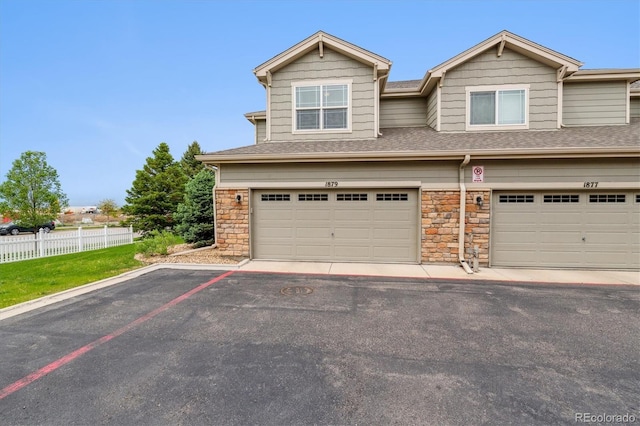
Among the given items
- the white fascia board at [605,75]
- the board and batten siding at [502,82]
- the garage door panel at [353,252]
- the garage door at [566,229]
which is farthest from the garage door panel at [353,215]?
the white fascia board at [605,75]

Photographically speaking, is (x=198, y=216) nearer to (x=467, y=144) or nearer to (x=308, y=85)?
(x=308, y=85)

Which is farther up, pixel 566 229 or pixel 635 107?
pixel 635 107

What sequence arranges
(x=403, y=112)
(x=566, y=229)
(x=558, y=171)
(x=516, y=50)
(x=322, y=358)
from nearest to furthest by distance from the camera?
(x=322, y=358) → (x=558, y=171) → (x=566, y=229) → (x=516, y=50) → (x=403, y=112)

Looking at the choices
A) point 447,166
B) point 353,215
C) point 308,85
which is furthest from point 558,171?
point 308,85

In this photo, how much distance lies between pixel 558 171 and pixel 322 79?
793cm

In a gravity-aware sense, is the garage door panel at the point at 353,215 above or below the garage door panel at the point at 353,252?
above

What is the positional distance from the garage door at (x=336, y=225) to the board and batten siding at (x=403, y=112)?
14.4 ft

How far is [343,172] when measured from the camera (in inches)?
324

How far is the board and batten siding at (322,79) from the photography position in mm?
9516

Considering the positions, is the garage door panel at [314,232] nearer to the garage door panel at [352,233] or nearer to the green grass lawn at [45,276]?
the garage door panel at [352,233]

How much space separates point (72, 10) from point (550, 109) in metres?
24.3

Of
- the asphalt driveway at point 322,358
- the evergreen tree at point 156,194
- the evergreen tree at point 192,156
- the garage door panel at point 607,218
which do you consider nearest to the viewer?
the asphalt driveway at point 322,358

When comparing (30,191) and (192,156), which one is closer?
(30,191)
